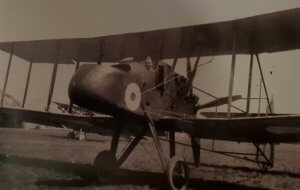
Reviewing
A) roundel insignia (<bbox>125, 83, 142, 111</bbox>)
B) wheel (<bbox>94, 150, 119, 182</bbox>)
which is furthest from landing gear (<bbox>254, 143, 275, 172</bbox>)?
roundel insignia (<bbox>125, 83, 142, 111</bbox>)

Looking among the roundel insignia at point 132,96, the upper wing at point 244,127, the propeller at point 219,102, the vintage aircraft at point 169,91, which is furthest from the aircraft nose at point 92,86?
the propeller at point 219,102

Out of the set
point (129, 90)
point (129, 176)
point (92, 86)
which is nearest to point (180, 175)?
point (129, 176)

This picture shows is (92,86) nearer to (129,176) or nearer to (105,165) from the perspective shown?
(105,165)

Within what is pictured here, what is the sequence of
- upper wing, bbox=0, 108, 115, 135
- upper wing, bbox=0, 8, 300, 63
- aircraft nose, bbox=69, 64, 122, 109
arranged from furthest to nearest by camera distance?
1. upper wing, bbox=0, 108, 115, 135
2. upper wing, bbox=0, 8, 300, 63
3. aircraft nose, bbox=69, 64, 122, 109

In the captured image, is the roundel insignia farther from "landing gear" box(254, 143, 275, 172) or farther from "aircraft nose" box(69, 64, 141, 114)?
"landing gear" box(254, 143, 275, 172)

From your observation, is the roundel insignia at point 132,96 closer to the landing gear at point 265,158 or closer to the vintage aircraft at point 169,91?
the vintage aircraft at point 169,91

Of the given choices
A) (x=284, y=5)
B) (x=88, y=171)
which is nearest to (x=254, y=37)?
(x=284, y=5)

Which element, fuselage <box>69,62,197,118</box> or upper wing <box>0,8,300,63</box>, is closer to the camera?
fuselage <box>69,62,197,118</box>

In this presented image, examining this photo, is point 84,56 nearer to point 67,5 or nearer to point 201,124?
point 67,5
